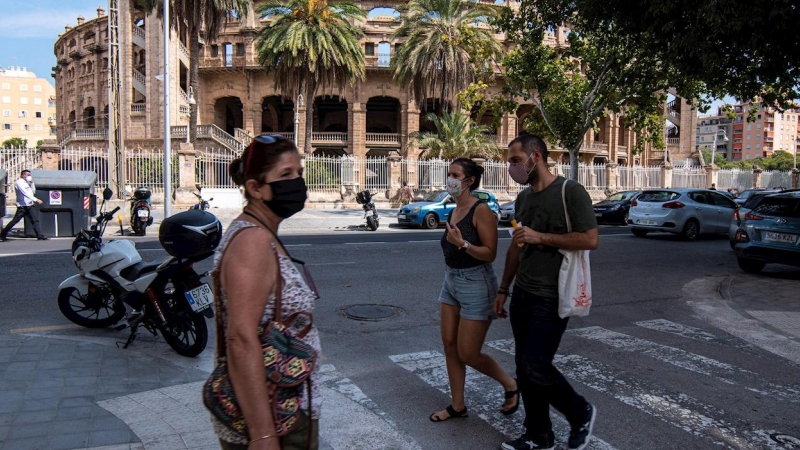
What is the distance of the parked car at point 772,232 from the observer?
9.39m

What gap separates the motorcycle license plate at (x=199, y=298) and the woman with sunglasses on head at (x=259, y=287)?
3352 mm

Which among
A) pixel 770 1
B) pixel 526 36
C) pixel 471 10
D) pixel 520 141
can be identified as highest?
pixel 471 10

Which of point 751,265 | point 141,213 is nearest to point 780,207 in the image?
point 751,265

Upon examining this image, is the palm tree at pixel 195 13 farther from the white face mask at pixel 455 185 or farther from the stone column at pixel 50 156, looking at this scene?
the white face mask at pixel 455 185

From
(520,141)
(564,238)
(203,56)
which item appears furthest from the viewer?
(203,56)

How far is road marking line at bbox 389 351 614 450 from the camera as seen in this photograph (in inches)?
150

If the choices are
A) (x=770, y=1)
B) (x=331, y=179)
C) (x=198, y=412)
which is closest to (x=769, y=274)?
(x=770, y=1)

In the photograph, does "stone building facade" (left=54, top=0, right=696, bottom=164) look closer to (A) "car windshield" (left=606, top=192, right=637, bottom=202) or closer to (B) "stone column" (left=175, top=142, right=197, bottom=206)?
(B) "stone column" (left=175, top=142, right=197, bottom=206)

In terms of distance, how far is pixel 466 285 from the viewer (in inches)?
145

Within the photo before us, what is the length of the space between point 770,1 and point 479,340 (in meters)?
Result: 6.74

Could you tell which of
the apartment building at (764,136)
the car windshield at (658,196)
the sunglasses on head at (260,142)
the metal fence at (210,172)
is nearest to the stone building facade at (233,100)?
the metal fence at (210,172)

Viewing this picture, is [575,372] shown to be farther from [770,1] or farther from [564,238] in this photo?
[770,1]

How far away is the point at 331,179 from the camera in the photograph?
89.5 ft

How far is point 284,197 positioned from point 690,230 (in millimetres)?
16389
